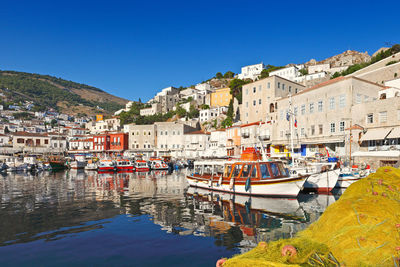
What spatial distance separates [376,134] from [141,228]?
27.8 m

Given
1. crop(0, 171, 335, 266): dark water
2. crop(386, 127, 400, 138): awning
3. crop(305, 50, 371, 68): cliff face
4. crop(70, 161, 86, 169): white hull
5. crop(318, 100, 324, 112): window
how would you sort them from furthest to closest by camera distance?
1. crop(305, 50, 371, 68): cliff face
2. crop(70, 161, 86, 169): white hull
3. crop(318, 100, 324, 112): window
4. crop(386, 127, 400, 138): awning
5. crop(0, 171, 335, 266): dark water

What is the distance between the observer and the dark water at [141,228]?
342 inches

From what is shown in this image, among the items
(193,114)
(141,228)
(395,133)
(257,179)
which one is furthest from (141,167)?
(193,114)

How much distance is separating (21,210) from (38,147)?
75.6 metres

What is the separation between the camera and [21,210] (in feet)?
53.1

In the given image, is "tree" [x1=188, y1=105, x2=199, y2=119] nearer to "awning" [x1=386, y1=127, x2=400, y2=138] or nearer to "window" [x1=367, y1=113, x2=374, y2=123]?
"window" [x1=367, y1=113, x2=374, y2=123]

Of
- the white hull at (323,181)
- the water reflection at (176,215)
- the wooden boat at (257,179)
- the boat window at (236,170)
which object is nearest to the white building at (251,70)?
the white hull at (323,181)

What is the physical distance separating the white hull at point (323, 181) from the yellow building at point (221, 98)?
7468cm

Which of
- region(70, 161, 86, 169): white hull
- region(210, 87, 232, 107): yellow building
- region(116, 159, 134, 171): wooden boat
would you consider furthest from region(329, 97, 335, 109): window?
region(210, 87, 232, 107): yellow building

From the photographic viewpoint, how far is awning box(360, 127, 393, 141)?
27484 millimetres

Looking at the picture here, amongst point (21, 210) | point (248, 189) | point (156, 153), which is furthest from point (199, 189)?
point (156, 153)

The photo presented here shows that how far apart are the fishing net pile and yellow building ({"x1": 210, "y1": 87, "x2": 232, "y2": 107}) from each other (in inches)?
3585

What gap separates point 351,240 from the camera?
4.58 meters

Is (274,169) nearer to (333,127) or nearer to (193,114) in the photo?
(333,127)
